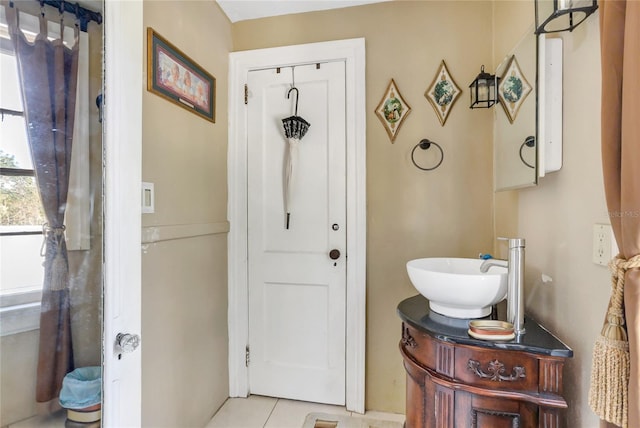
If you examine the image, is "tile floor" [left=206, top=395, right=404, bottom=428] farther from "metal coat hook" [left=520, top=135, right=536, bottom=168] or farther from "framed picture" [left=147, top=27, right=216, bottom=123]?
"framed picture" [left=147, top=27, right=216, bottom=123]

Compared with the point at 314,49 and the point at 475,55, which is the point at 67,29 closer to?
the point at 314,49

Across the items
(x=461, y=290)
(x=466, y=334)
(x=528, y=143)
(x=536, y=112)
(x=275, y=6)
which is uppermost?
(x=275, y=6)

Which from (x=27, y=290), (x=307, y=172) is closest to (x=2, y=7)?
(x=27, y=290)

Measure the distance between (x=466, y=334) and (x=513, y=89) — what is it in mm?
1119

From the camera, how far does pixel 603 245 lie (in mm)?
919

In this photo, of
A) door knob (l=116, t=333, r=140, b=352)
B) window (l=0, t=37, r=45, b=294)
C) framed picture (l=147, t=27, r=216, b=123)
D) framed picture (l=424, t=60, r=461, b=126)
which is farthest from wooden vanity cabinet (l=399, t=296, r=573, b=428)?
framed picture (l=147, t=27, r=216, b=123)

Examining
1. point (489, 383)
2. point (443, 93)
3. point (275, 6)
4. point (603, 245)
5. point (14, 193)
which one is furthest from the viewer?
point (275, 6)

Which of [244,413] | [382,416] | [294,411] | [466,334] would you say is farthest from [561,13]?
[244,413]

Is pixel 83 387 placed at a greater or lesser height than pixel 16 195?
lesser

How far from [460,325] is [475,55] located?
62.7 inches

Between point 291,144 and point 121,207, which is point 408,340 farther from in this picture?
point 291,144

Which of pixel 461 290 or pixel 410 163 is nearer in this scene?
pixel 461 290

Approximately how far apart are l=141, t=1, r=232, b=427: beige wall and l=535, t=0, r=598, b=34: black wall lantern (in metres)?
1.62

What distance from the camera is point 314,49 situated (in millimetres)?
2029
